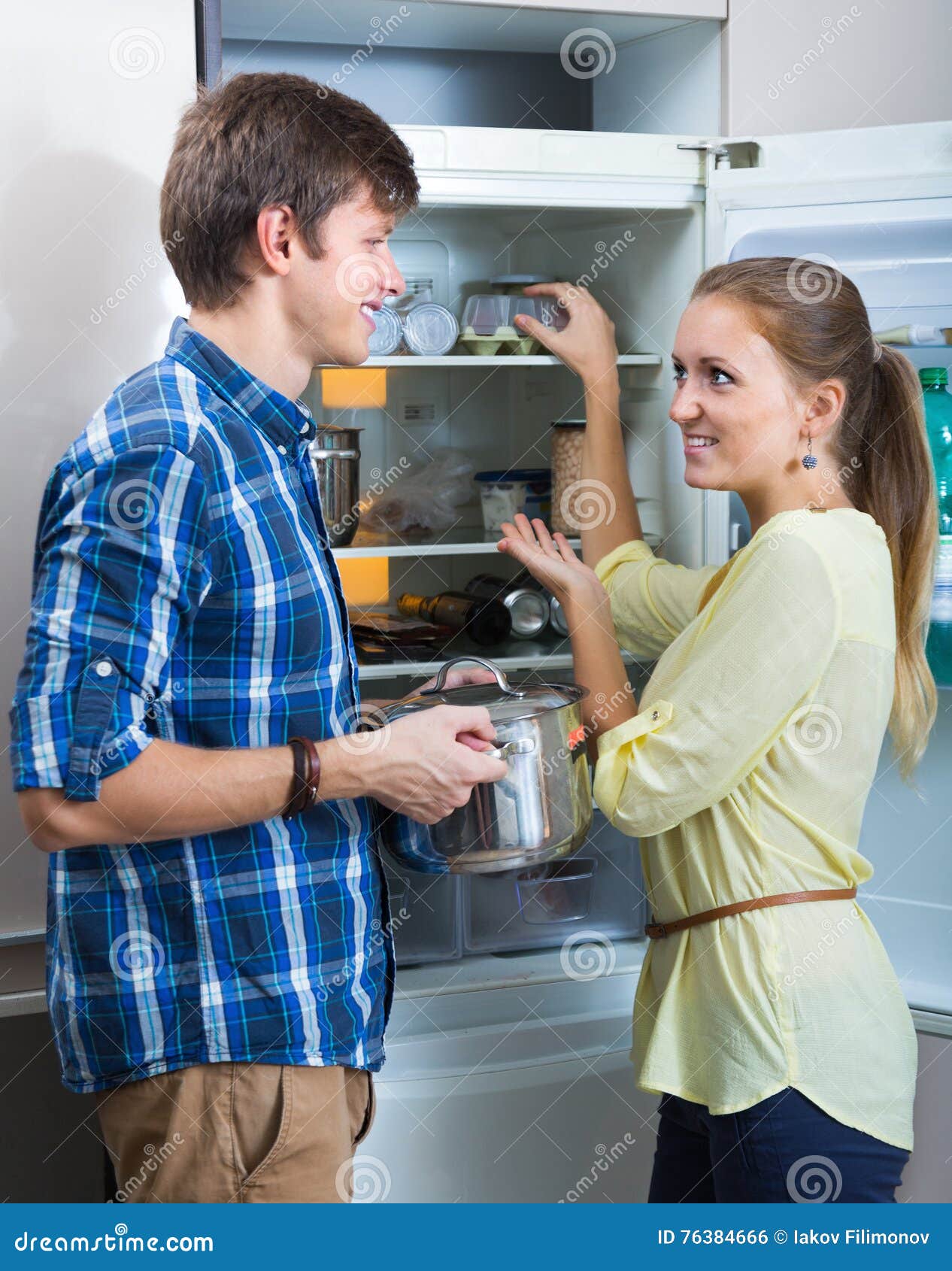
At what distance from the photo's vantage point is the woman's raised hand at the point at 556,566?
1.39 meters

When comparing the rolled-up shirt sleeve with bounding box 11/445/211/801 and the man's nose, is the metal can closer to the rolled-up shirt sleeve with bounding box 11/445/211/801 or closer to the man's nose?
the man's nose

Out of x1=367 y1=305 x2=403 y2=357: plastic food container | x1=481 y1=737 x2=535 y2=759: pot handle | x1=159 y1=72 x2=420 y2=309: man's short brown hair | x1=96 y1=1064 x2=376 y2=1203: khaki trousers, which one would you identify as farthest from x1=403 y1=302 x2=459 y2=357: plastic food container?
x1=96 y1=1064 x2=376 y2=1203: khaki trousers

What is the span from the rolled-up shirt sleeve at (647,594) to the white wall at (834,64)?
0.55m

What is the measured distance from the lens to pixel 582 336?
162 cm

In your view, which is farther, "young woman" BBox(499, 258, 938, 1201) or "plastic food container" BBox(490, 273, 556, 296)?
"plastic food container" BBox(490, 273, 556, 296)

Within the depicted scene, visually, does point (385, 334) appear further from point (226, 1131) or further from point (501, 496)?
point (226, 1131)

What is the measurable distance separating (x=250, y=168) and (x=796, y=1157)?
0.96 m

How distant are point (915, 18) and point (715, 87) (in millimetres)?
273

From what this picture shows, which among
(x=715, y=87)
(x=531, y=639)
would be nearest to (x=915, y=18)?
(x=715, y=87)

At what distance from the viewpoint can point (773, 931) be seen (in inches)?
45.3

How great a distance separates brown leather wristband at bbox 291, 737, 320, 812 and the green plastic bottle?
927 mm

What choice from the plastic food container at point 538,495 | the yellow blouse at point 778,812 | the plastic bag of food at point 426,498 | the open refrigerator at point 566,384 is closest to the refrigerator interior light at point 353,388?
the open refrigerator at point 566,384

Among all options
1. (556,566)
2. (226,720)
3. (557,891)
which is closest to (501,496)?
(556,566)

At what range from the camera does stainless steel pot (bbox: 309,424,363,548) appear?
160cm
